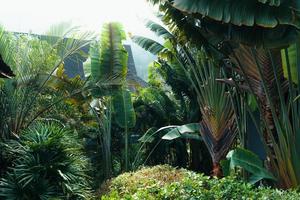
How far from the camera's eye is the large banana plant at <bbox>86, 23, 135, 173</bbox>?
11664 millimetres

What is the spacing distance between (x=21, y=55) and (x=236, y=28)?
555 cm

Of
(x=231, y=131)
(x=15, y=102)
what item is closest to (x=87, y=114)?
(x=15, y=102)

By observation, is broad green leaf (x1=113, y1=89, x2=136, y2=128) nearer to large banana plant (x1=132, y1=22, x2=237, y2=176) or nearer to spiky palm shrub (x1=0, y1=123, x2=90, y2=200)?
large banana plant (x1=132, y1=22, x2=237, y2=176)

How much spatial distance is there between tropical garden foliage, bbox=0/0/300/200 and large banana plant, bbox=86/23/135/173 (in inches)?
1.1

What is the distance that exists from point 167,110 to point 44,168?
6.50 metres

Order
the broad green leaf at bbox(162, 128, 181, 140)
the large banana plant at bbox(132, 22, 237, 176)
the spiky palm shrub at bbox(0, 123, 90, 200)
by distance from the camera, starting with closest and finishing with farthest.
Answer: the spiky palm shrub at bbox(0, 123, 90, 200) < the large banana plant at bbox(132, 22, 237, 176) < the broad green leaf at bbox(162, 128, 181, 140)

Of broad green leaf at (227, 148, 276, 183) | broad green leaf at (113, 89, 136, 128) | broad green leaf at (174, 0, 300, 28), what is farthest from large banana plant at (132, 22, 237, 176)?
broad green leaf at (174, 0, 300, 28)

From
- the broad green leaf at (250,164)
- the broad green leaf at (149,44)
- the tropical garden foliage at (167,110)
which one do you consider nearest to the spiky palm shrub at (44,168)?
the tropical garden foliage at (167,110)

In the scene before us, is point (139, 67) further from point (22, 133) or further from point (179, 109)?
point (22, 133)

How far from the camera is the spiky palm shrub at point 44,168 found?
28.9 feet

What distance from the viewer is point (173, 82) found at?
1473 centimetres

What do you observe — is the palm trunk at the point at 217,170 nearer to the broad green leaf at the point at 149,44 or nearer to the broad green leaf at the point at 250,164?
the broad green leaf at the point at 250,164

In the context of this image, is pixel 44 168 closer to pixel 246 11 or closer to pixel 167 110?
pixel 246 11

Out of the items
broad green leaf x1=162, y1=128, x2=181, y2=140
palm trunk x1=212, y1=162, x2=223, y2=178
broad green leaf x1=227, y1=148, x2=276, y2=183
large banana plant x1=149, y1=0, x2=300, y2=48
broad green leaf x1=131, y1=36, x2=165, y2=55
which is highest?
broad green leaf x1=131, y1=36, x2=165, y2=55
